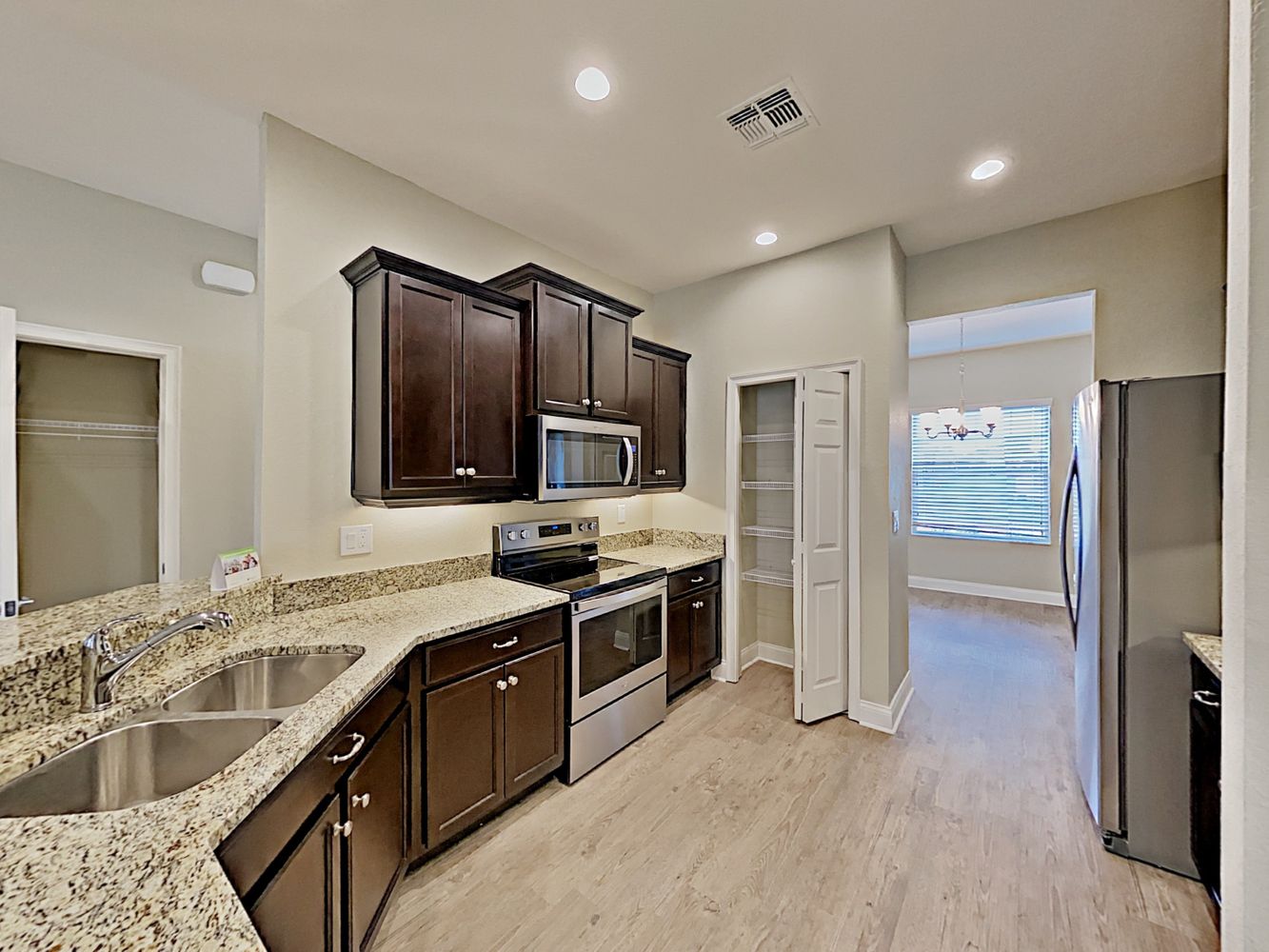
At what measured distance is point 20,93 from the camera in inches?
76.8

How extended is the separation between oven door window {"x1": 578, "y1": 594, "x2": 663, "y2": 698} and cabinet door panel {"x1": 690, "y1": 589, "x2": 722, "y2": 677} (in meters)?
0.47

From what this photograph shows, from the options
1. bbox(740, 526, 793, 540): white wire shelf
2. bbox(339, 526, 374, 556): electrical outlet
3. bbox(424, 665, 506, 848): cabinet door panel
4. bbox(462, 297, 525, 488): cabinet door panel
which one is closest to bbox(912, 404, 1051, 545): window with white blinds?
bbox(740, 526, 793, 540): white wire shelf

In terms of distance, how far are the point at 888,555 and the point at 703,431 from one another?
1.52 meters

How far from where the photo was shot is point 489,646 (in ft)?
6.75

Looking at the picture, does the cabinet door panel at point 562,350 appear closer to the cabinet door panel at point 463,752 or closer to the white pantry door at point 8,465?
the cabinet door panel at point 463,752

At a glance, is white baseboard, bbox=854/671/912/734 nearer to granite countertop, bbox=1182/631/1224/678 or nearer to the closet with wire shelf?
the closet with wire shelf

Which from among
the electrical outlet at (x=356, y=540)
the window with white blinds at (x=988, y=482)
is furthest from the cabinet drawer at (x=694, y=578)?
the window with white blinds at (x=988, y=482)

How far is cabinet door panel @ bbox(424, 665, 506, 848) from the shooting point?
1.88m

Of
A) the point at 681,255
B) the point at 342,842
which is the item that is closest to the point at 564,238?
the point at 681,255

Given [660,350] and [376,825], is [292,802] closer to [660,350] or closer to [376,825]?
[376,825]

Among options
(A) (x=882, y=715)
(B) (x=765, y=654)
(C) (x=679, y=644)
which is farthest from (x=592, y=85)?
(B) (x=765, y=654)

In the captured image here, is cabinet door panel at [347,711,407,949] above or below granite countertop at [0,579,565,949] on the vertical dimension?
below

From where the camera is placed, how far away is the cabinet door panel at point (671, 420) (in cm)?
361

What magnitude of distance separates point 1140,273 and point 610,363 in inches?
112
